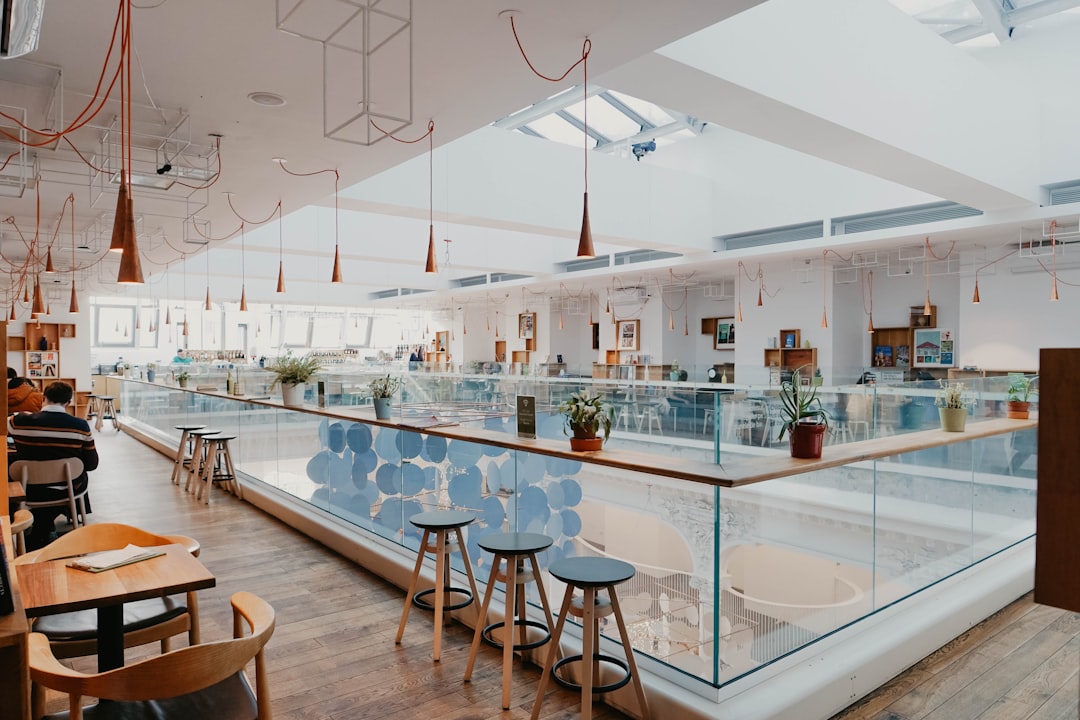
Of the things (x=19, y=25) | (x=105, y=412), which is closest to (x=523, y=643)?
(x=19, y=25)

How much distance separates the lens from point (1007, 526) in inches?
194

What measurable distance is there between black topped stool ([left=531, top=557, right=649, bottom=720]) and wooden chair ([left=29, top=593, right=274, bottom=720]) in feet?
3.57

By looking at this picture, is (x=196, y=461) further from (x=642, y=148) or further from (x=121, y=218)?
(x=642, y=148)

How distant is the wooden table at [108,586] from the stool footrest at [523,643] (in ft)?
4.74

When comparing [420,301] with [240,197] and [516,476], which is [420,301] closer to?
[240,197]

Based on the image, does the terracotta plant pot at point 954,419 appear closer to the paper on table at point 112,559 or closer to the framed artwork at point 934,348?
the paper on table at point 112,559

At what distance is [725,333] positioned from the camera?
54.5 ft

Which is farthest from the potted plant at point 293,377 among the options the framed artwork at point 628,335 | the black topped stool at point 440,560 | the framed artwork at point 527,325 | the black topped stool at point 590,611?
the framed artwork at point 527,325

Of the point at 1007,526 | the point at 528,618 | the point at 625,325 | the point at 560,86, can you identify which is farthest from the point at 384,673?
the point at 625,325

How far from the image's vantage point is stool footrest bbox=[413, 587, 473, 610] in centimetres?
366

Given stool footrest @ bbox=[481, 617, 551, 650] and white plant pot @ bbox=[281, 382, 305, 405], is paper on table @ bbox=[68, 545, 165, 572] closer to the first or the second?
stool footrest @ bbox=[481, 617, 551, 650]

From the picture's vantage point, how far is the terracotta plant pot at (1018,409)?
5406 mm

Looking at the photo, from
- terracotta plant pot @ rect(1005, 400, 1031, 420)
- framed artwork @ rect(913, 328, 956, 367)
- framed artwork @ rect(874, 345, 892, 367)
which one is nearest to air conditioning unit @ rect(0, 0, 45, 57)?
terracotta plant pot @ rect(1005, 400, 1031, 420)

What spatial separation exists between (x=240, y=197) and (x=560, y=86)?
3962 millimetres
